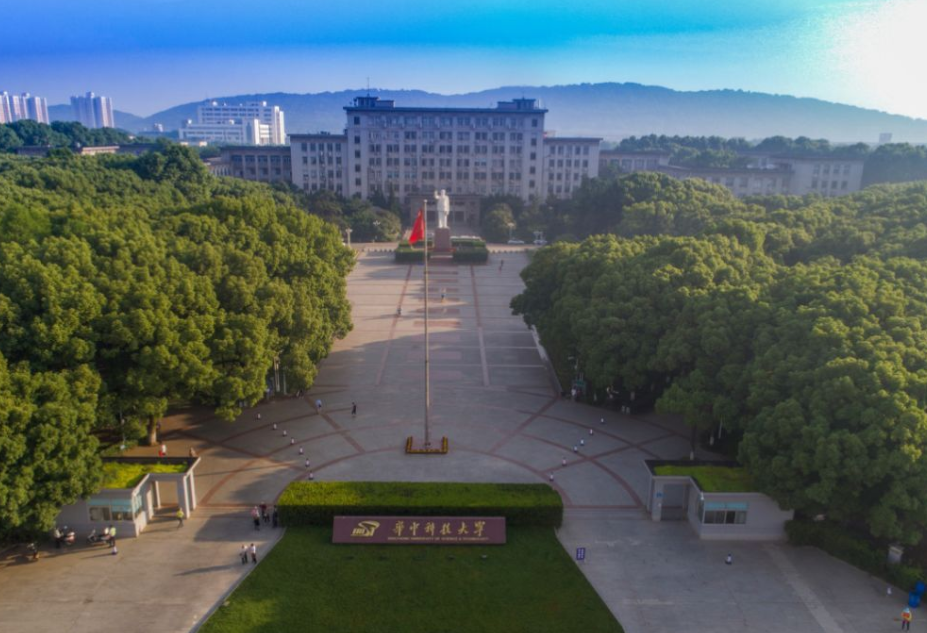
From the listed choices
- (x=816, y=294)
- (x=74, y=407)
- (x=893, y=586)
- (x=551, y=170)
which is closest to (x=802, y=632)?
(x=893, y=586)

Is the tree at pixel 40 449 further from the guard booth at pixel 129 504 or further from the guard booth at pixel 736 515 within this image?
the guard booth at pixel 736 515

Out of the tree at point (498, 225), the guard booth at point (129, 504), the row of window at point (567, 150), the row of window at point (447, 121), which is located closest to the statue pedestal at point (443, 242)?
the tree at point (498, 225)

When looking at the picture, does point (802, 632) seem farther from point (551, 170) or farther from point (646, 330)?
point (551, 170)

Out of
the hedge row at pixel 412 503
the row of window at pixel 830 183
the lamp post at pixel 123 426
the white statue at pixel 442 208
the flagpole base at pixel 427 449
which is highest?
the row of window at pixel 830 183

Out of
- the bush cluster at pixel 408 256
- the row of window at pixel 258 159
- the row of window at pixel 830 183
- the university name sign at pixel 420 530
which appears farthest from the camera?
the row of window at pixel 258 159

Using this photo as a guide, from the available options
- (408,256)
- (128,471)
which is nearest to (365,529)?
(128,471)

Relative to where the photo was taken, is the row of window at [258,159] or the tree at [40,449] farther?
the row of window at [258,159]

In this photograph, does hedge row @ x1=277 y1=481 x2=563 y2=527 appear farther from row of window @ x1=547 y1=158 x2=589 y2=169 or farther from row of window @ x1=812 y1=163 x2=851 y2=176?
row of window @ x1=812 y1=163 x2=851 y2=176

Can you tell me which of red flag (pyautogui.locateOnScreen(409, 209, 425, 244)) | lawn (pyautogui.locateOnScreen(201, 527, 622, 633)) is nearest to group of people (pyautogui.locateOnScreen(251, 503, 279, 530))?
lawn (pyautogui.locateOnScreen(201, 527, 622, 633))
